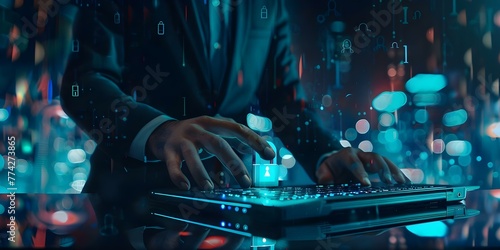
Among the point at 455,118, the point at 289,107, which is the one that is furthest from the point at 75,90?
the point at 455,118

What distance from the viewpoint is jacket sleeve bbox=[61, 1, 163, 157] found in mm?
1103

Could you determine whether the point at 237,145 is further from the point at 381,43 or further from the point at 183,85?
the point at 381,43

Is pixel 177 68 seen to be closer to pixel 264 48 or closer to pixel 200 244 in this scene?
pixel 264 48

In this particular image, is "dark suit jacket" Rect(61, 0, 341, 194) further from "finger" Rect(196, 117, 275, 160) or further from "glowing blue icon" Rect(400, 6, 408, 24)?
"glowing blue icon" Rect(400, 6, 408, 24)

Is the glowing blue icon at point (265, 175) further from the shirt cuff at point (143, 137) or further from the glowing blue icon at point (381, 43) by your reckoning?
the glowing blue icon at point (381, 43)

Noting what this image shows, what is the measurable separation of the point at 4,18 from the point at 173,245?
1048 millimetres

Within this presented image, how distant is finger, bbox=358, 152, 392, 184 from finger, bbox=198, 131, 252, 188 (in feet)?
1.29

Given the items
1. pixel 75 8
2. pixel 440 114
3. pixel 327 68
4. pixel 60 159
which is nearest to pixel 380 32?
pixel 327 68

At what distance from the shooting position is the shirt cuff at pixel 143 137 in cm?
107

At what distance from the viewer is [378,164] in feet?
3.75

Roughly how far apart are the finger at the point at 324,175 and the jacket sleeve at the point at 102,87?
0.51 meters

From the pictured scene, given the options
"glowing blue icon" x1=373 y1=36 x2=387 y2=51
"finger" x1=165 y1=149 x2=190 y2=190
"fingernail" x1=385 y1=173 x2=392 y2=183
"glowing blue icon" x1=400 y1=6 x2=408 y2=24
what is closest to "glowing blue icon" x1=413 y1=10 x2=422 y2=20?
"glowing blue icon" x1=400 y1=6 x2=408 y2=24

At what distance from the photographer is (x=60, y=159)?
3.97 ft

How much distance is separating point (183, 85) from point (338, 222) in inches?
34.5
